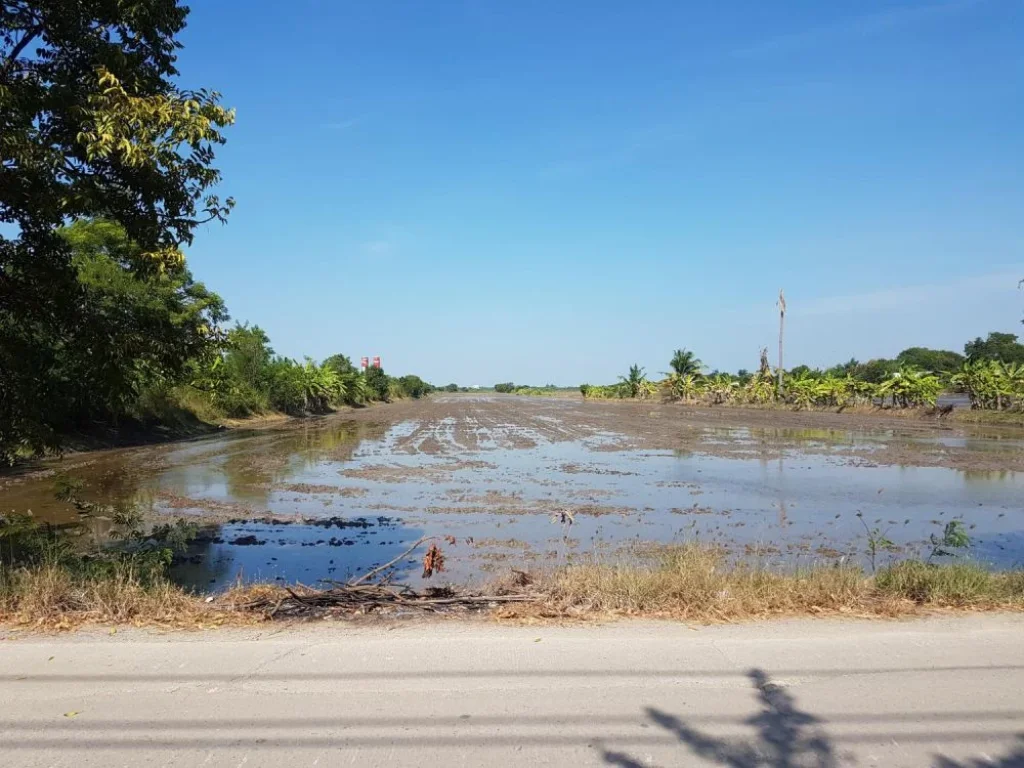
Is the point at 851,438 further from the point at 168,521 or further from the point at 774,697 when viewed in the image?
the point at 774,697

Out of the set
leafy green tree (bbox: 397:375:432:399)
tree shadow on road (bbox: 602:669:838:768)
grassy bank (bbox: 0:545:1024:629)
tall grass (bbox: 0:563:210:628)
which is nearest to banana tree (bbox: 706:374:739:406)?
leafy green tree (bbox: 397:375:432:399)

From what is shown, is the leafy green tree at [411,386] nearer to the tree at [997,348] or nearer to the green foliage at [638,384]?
the green foliage at [638,384]

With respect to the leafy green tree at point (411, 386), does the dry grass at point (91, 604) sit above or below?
below

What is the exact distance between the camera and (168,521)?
1259cm

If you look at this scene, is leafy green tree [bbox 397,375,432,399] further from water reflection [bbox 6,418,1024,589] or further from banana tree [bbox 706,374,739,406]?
water reflection [bbox 6,418,1024,589]

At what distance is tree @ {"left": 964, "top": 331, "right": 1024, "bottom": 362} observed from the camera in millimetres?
87000

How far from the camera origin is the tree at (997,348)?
8700 cm

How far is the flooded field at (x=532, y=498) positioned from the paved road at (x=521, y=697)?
79.3 inches

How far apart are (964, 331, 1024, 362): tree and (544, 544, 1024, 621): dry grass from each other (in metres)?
94.7

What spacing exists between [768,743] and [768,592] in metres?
2.65

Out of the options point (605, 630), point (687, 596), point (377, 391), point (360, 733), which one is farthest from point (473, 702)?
point (377, 391)

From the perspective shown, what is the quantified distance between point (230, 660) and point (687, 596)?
364 centimetres

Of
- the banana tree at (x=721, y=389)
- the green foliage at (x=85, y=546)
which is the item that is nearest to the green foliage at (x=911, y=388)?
the banana tree at (x=721, y=389)

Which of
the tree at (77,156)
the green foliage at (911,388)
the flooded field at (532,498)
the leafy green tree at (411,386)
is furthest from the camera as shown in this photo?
the leafy green tree at (411,386)
